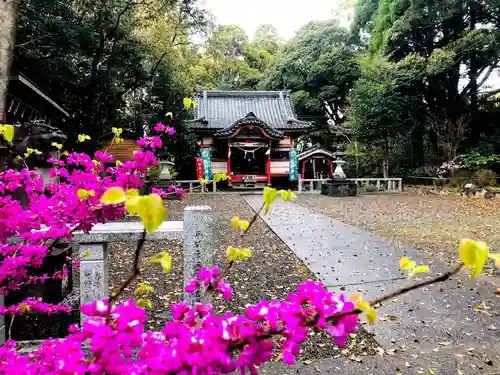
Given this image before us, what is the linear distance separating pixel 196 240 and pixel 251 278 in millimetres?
1735

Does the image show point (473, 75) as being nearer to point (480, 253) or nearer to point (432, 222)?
point (432, 222)

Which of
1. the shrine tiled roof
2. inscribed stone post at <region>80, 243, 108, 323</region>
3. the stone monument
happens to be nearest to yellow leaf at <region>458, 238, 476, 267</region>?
inscribed stone post at <region>80, 243, 108, 323</region>

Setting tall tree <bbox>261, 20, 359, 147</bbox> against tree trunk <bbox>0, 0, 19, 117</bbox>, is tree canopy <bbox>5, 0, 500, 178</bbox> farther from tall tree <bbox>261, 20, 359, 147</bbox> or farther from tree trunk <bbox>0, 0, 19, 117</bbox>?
tree trunk <bbox>0, 0, 19, 117</bbox>

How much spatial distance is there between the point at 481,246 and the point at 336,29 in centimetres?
2373

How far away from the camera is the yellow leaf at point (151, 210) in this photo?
520mm

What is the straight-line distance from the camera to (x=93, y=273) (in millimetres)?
2156

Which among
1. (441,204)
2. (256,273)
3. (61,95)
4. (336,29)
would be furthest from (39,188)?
(336,29)

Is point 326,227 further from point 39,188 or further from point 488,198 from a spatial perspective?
point 488,198

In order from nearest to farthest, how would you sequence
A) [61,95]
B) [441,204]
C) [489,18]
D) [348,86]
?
[441,204] → [61,95] → [489,18] → [348,86]

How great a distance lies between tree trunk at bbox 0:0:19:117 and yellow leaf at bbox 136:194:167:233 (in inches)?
100.0

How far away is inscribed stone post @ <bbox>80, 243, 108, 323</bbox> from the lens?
2.14 meters

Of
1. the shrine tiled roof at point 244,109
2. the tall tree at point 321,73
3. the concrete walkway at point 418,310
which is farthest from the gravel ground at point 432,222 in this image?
the tall tree at point 321,73

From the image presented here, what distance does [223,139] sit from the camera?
17.0m

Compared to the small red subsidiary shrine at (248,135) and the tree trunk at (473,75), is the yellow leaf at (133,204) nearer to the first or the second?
the small red subsidiary shrine at (248,135)
